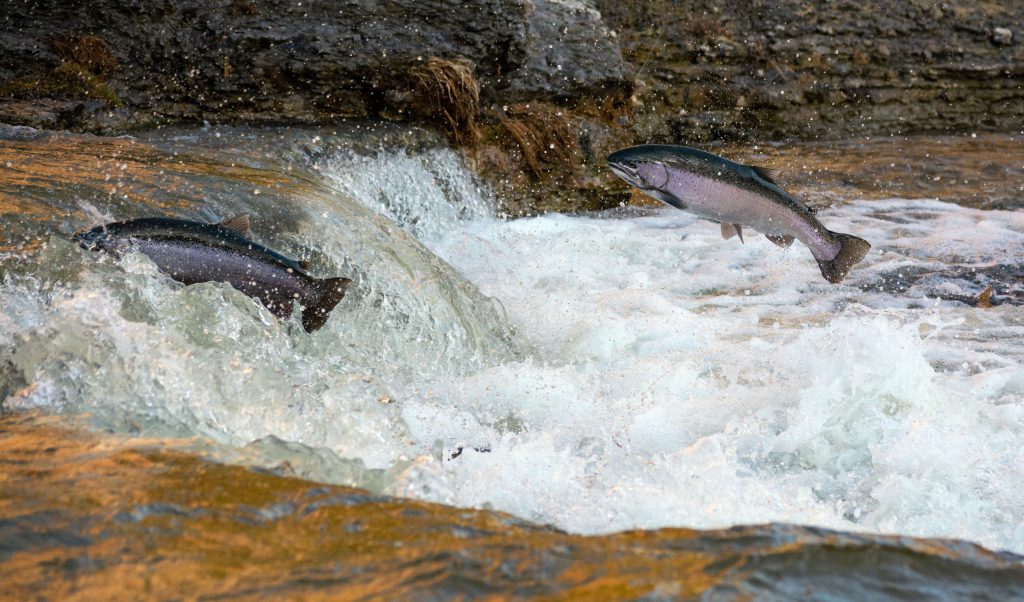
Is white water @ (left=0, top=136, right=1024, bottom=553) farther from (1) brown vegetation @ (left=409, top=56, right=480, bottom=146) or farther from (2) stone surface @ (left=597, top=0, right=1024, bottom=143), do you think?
(2) stone surface @ (left=597, top=0, right=1024, bottom=143)

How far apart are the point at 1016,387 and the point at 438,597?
124 inches

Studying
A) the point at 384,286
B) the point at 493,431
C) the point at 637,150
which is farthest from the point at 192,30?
the point at 493,431

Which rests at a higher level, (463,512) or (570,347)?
(463,512)

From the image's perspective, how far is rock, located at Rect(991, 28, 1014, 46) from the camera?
12.3 meters

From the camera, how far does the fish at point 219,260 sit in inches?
123

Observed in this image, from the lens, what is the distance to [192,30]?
7.12 m

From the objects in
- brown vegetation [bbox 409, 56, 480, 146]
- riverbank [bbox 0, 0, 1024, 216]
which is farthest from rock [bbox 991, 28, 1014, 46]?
brown vegetation [bbox 409, 56, 480, 146]

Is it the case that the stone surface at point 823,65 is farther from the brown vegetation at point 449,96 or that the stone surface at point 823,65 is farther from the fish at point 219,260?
the fish at point 219,260

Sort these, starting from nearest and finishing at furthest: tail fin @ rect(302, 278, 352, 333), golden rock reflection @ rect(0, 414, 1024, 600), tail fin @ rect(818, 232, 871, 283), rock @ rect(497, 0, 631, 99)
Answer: golden rock reflection @ rect(0, 414, 1024, 600) < tail fin @ rect(302, 278, 352, 333) < tail fin @ rect(818, 232, 871, 283) < rock @ rect(497, 0, 631, 99)

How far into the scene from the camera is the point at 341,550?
1699 millimetres

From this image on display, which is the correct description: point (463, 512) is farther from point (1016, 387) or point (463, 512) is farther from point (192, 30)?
point (192, 30)

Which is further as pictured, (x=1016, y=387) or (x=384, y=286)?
(x=384, y=286)

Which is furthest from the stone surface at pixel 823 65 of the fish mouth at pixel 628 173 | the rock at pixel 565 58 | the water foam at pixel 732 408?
the fish mouth at pixel 628 173

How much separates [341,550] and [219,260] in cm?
167
